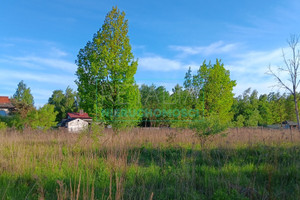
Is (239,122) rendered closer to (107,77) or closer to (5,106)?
(107,77)

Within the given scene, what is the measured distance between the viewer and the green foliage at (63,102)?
53.1 m

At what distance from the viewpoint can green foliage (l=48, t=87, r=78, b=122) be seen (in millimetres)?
53056

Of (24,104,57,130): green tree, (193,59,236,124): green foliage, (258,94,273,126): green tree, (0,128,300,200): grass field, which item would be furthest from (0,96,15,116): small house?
(258,94,273,126): green tree

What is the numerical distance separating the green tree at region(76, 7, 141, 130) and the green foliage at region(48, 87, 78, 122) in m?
43.4

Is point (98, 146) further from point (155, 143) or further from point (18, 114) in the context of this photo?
point (18, 114)

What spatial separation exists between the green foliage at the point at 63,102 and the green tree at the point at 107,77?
1710 inches

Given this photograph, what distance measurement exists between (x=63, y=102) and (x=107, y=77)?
157 ft

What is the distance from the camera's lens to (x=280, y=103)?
134ft

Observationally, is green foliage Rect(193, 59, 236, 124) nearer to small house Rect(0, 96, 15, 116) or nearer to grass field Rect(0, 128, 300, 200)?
grass field Rect(0, 128, 300, 200)

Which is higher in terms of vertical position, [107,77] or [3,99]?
[3,99]

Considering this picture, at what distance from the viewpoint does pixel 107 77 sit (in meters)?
13.4

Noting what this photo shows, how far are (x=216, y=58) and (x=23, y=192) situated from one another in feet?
71.8

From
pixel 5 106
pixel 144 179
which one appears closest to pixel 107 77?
Answer: pixel 144 179

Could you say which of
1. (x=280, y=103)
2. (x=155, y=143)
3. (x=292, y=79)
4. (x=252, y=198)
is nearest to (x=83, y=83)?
(x=155, y=143)
